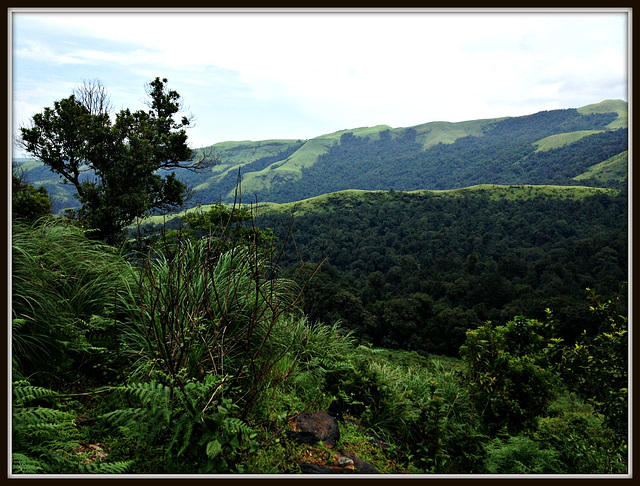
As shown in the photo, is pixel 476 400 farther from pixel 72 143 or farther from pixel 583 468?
pixel 72 143

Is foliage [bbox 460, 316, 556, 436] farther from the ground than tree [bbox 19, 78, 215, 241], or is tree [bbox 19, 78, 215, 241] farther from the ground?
tree [bbox 19, 78, 215, 241]

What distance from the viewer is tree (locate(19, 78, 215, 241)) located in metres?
12.6

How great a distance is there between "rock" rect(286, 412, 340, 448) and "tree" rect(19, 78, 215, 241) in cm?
1060

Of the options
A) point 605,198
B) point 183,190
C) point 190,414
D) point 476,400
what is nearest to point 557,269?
point 605,198

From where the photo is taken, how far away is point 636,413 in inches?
104

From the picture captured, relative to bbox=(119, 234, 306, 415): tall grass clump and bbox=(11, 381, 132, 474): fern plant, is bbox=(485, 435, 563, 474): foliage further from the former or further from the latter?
bbox=(11, 381, 132, 474): fern plant

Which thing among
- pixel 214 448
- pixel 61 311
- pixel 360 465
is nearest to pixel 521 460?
pixel 360 465

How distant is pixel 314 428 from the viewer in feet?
9.38

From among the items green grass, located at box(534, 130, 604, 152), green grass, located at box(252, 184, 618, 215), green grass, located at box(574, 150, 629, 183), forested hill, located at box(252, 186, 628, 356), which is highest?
green grass, located at box(534, 130, 604, 152)

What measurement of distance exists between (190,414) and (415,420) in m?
2.04

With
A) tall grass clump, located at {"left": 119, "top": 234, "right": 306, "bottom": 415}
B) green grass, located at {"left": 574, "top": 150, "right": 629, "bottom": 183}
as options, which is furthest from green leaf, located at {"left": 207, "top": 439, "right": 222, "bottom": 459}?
green grass, located at {"left": 574, "top": 150, "right": 629, "bottom": 183}

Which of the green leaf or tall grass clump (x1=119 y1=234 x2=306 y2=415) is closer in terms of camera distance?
the green leaf

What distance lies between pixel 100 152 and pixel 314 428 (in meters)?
13.1

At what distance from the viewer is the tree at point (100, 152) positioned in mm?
12555
